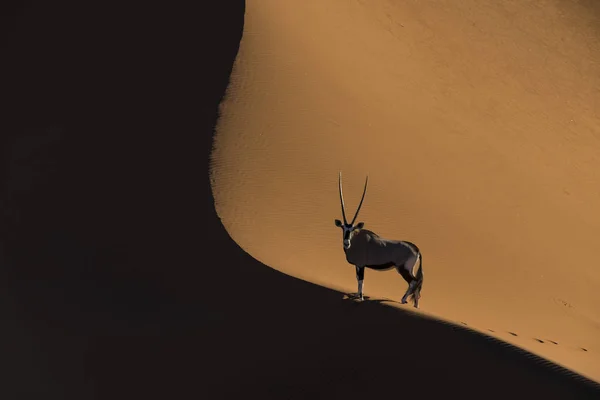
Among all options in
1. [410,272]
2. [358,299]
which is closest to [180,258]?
[358,299]

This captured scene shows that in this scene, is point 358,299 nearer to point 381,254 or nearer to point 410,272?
point 381,254

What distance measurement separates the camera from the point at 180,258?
1472 centimetres

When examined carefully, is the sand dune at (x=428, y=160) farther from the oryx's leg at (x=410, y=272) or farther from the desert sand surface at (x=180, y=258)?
the oryx's leg at (x=410, y=272)

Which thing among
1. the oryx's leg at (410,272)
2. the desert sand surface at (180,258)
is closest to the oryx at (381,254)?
the oryx's leg at (410,272)

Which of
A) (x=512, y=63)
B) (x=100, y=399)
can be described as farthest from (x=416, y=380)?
(x=512, y=63)

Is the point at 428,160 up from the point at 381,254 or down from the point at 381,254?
up

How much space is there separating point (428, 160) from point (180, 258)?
21.0 feet

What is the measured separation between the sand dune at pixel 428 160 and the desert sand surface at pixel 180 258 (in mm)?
107

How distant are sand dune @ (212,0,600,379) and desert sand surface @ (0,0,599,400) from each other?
11 cm

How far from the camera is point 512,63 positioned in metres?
27.3

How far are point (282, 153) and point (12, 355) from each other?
5.79 metres

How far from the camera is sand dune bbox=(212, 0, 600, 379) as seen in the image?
15.2 m

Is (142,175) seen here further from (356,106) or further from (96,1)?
(96,1)

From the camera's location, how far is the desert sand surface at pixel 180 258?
1180 centimetres
